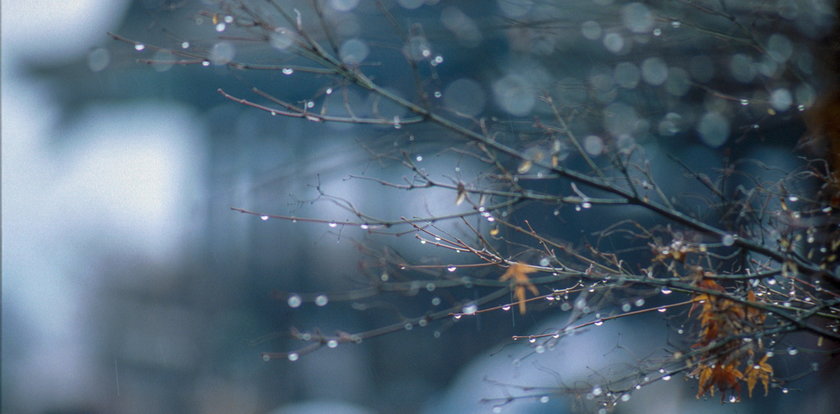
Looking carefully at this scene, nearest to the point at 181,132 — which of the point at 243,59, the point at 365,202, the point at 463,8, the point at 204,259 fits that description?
the point at 204,259

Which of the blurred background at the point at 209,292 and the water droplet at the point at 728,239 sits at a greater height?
the water droplet at the point at 728,239

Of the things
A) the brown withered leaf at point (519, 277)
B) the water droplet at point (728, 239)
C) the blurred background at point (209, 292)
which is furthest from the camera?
the blurred background at point (209, 292)

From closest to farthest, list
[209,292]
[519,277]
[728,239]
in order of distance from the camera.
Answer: [728,239] → [519,277] → [209,292]

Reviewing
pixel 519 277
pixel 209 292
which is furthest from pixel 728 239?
pixel 209 292

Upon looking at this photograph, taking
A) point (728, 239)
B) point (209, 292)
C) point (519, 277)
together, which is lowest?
point (209, 292)

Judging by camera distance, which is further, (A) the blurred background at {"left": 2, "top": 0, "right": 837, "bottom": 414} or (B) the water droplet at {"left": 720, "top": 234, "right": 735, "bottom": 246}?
(A) the blurred background at {"left": 2, "top": 0, "right": 837, "bottom": 414}

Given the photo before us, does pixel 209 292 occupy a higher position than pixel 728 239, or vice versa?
pixel 728 239

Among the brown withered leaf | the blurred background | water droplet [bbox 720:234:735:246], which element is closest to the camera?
water droplet [bbox 720:234:735:246]

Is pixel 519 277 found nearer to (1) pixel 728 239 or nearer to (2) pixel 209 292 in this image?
(1) pixel 728 239

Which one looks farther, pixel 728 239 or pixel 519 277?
pixel 519 277

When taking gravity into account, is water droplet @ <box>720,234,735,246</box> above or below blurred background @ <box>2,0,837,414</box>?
above

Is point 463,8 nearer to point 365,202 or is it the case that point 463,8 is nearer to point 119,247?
point 365,202

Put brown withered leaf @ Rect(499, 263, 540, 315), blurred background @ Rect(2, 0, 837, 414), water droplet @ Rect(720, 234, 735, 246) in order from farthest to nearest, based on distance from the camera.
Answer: blurred background @ Rect(2, 0, 837, 414) → brown withered leaf @ Rect(499, 263, 540, 315) → water droplet @ Rect(720, 234, 735, 246)
